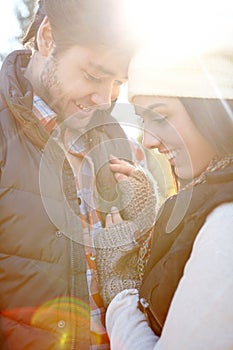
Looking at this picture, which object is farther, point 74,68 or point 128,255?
point 74,68

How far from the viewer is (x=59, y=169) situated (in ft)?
7.10

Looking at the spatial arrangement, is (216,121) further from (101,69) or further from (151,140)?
(101,69)

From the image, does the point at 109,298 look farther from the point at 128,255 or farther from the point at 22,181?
the point at 22,181

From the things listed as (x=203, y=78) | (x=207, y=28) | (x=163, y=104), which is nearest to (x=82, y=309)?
(x=163, y=104)

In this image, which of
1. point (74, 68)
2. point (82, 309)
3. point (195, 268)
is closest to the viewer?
point (195, 268)

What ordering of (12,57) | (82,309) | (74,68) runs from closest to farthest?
(82,309), (12,57), (74,68)

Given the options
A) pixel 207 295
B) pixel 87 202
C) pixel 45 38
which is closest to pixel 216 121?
pixel 207 295

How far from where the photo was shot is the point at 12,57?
2.41 meters

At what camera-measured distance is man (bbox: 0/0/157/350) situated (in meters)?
1.99

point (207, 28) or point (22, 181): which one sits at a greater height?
point (207, 28)

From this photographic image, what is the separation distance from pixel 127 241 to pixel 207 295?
1.03m

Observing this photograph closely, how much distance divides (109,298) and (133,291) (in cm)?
45

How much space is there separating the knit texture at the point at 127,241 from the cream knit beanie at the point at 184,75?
60 cm

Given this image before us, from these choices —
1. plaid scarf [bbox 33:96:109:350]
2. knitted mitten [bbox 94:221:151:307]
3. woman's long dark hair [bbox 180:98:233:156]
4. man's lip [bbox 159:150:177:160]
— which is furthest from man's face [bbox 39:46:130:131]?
woman's long dark hair [bbox 180:98:233:156]
